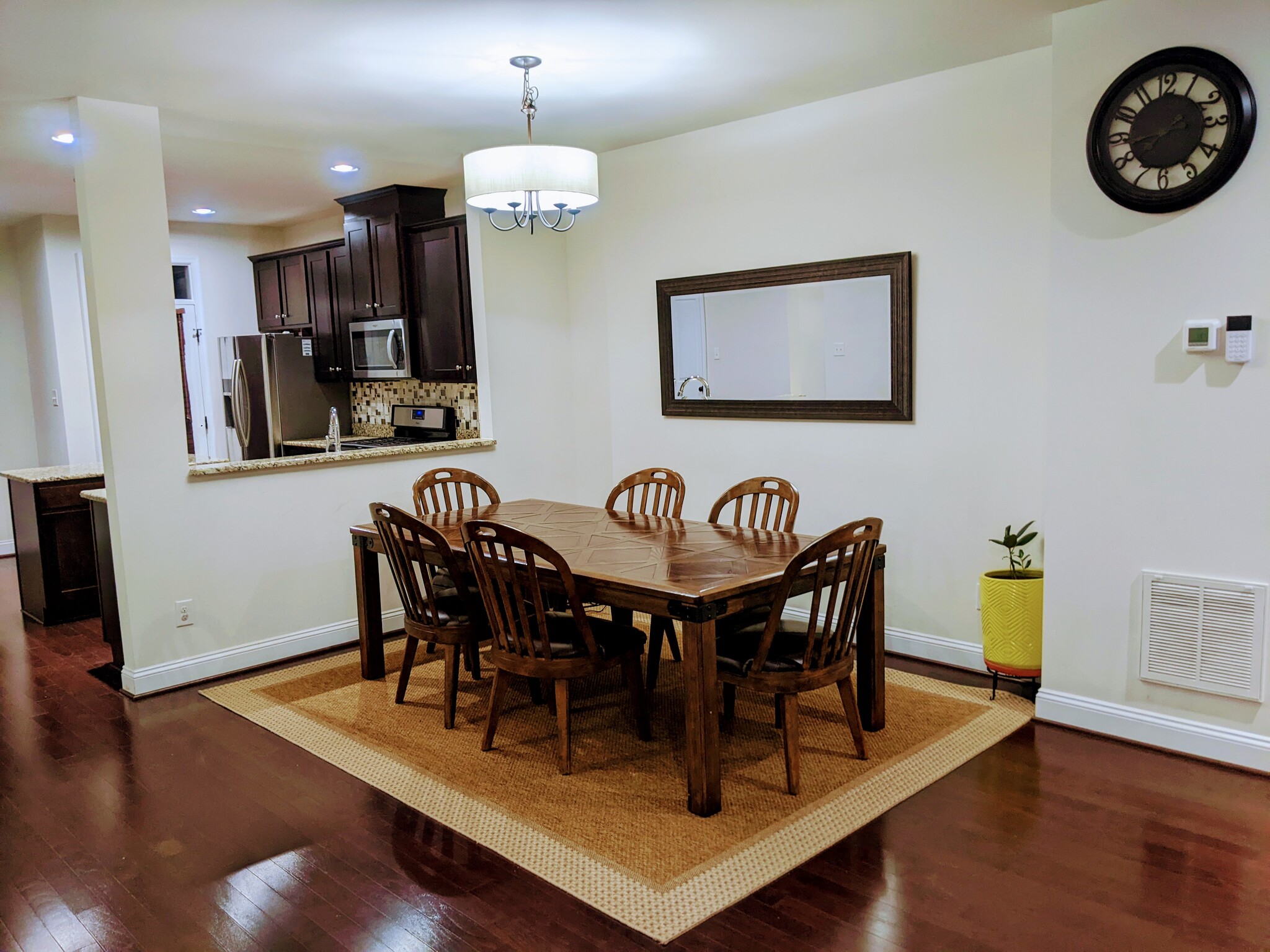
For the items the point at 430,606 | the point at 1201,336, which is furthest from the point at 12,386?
the point at 1201,336

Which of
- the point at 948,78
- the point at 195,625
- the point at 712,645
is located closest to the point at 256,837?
the point at 712,645

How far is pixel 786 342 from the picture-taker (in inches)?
181

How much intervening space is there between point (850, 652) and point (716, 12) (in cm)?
221

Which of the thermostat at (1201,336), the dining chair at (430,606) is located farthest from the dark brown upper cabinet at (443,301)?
the thermostat at (1201,336)

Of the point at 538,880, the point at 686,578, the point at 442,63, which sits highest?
the point at 442,63

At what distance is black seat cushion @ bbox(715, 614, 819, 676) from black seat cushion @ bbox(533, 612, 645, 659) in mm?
332

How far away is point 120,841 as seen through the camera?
2846 mm

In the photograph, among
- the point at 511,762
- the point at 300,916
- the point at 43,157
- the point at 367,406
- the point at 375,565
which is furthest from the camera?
the point at 367,406

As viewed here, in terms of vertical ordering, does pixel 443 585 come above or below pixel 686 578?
below

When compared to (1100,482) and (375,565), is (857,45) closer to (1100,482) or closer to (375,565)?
(1100,482)

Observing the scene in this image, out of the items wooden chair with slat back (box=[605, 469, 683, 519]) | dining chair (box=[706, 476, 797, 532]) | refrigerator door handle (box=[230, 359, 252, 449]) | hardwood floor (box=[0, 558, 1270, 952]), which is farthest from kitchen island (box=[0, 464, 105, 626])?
dining chair (box=[706, 476, 797, 532])

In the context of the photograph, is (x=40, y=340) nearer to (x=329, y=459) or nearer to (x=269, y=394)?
(x=269, y=394)

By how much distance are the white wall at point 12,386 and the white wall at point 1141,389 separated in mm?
7328

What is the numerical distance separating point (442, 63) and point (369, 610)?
2.32 metres
